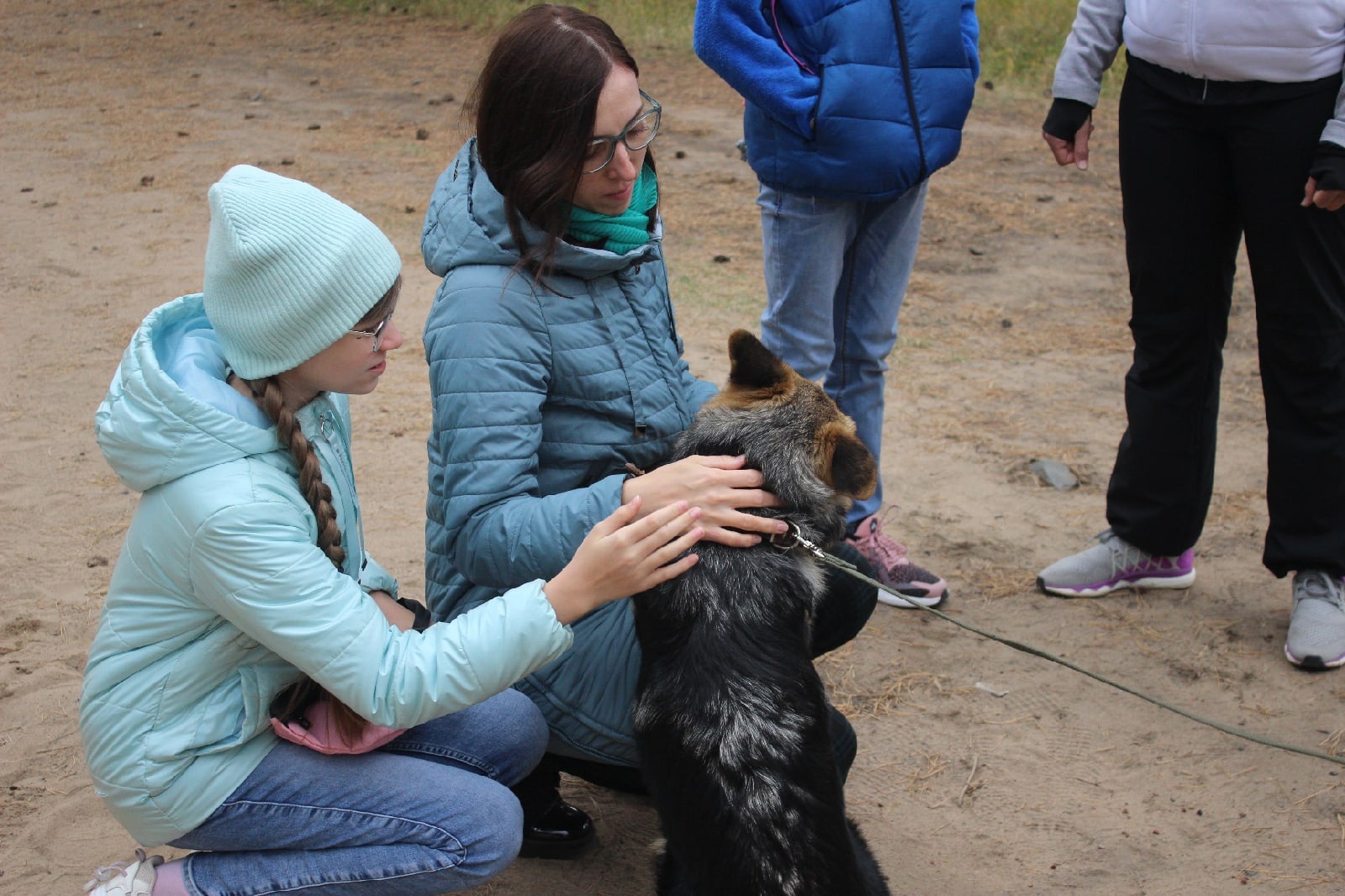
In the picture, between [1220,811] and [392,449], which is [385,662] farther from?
[392,449]

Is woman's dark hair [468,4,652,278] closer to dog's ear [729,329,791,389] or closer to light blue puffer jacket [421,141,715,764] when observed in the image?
light blue puffer jacket [421,141,715,764]

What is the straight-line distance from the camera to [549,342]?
9.75 feet

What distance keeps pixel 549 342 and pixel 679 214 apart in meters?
6.49

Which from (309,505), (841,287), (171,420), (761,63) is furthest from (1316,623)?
(171,420)

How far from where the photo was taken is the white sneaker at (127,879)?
2594 millimetres

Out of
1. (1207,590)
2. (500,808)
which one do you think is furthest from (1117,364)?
(500,808)

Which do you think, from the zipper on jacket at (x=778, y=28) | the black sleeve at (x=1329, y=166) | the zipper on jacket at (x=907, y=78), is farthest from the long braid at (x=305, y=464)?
the black sleeve at (x=1329, y=166)

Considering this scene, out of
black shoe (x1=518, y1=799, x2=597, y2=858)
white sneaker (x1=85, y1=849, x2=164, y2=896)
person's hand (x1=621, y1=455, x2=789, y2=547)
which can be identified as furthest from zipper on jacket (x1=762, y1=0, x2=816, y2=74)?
white sneaker (x1=85, y1=849, x2=164, y2=896)

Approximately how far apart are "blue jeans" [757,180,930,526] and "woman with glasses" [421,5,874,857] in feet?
4.05

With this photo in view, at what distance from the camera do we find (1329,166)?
146 inches

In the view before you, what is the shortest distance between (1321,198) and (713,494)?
93.8 inches

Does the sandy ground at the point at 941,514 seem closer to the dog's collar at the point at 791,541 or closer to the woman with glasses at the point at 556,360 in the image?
the woman with glasses at the point at 556,360

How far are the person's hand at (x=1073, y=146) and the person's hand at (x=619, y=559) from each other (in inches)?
110

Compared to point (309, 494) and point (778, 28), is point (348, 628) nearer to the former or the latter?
point (309, 494)
